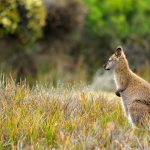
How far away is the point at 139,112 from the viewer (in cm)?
991

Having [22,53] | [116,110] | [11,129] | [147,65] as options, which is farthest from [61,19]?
[11,129]

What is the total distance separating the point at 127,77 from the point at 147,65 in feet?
38.7

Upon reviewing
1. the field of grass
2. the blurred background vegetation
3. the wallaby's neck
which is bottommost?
the field of grass

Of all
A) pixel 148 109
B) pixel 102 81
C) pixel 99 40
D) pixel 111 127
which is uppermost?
pixel 99 40

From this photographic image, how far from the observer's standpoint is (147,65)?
22359 mm

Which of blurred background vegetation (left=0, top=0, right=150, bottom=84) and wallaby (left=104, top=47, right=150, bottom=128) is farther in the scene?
blurred background vegetation (left=0, top=0, right=150, bottom=84)

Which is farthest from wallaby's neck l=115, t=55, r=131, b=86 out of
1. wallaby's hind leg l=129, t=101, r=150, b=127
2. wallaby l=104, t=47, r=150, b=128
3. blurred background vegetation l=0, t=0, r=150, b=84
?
blurred background vegetation l=0, t=0, r=150, b=84

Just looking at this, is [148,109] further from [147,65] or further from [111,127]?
[147,65]

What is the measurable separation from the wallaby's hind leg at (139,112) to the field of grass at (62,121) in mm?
143

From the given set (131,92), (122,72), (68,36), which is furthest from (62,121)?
(68,36)

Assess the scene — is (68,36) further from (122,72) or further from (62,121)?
(62,121)

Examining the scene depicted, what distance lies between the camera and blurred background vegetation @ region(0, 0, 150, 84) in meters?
20.2

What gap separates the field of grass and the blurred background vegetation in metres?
7.45

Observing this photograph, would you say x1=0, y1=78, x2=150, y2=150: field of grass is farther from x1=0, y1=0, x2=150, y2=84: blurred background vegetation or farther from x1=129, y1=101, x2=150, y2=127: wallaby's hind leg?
x1=0, y1=0, x2=150, y2=84: blurred background vegetation
